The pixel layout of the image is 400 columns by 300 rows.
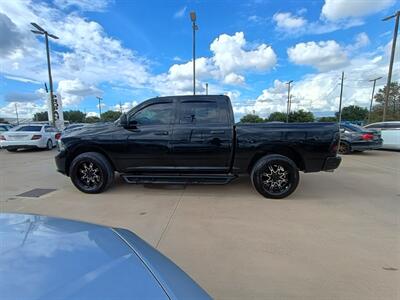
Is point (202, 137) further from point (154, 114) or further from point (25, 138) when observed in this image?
point (25, 138)

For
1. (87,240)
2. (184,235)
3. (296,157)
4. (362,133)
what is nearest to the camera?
(87,240)

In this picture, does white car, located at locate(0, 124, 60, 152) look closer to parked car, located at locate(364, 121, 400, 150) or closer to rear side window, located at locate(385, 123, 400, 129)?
parked car, located at locate(364, 121, 400, 150)

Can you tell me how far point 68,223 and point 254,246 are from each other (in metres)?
2.14

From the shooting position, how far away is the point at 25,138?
1209 cm

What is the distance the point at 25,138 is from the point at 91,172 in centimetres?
940

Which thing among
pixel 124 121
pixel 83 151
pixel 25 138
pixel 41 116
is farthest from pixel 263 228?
pixel 41 116

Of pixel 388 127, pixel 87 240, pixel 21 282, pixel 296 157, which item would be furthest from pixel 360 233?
pixel 388 127

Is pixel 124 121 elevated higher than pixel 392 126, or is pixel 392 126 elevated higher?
pixel 124 121

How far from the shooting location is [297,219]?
12.5 ft

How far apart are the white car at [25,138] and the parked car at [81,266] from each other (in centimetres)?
1263

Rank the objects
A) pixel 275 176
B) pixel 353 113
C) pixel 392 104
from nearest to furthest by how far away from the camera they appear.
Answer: pixel 275 176, pixel 392 104, pixel 353 113

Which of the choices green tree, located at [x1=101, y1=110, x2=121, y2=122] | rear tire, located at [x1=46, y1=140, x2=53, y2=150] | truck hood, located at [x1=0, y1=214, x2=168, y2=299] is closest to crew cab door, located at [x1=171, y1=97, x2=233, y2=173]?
truck hood, located at [x1=0, y1=214, x2=168, y2=299]

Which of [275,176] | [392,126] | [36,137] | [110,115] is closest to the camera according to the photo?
[275,176]

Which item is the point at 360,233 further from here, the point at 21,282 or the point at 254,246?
the point at 21,282
